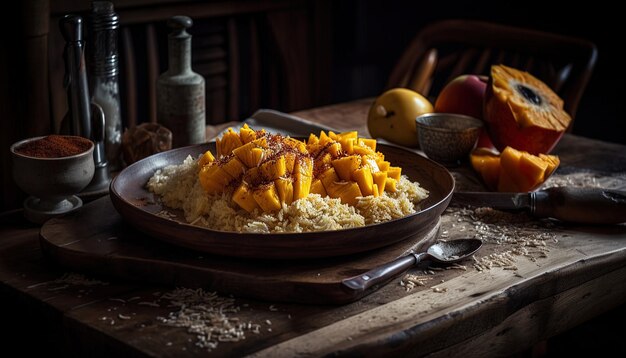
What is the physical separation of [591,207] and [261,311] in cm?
65

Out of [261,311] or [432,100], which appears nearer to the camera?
[261,311]

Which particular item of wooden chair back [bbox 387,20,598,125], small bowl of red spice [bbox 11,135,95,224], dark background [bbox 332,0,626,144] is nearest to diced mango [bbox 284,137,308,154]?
small bowl of red spice [bbox 11,135,95,224]

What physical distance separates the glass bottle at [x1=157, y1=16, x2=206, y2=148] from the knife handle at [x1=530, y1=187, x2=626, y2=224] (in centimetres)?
72

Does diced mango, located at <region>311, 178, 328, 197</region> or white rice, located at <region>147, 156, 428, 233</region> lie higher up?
diced mango, located at <region>311, 178, 328, 197</region>

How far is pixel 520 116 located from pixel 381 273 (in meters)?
0.72

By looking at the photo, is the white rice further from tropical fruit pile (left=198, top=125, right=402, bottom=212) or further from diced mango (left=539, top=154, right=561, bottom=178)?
diced mango (left=539, top=154, right=561, bottom=178)

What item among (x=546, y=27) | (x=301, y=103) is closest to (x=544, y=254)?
(x=546, y=27)

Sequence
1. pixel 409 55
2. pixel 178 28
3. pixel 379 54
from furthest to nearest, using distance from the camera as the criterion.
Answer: pixel 379 54, pixel 409 55, pixel 178 28

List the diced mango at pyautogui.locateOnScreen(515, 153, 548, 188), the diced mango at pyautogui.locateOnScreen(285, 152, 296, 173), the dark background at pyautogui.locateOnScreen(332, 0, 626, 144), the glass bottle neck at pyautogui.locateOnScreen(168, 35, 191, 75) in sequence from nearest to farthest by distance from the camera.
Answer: the diced mango at pyautogui.locateOnScreen(285, 152, 296, 173) → the diced mango at pyautogui.locateOnScreen(515, 153, 548, 188) → the glass bottle neck at pyautogui.locateOnScreen(168, 35, 191, 75) → the dark background at pyautogui.locateOnScreen(332, 0, 626, 144)

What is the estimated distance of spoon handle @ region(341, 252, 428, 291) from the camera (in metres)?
1.04

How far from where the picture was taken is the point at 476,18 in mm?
3088

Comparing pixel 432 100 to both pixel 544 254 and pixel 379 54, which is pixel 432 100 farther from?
pixel 379 54

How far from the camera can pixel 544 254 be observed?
4.03 feet

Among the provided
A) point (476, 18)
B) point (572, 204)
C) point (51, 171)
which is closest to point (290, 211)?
point (51, 171)
